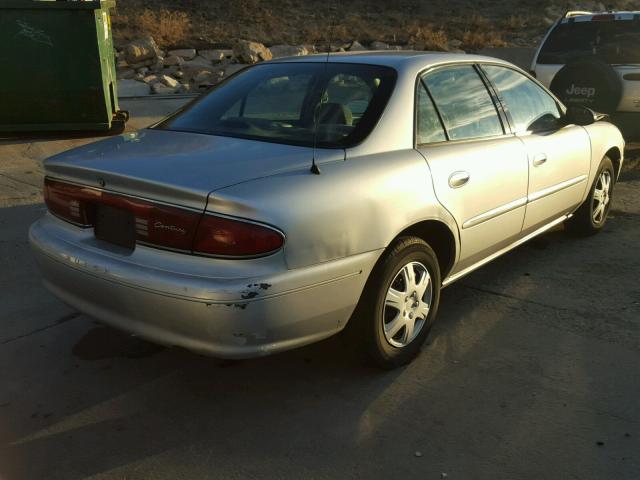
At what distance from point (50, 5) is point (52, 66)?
2.55ft

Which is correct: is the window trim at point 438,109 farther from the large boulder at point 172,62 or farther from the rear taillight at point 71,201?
the large boulder at point 172,62

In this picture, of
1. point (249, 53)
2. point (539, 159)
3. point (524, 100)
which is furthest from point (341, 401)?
point (249, 53)

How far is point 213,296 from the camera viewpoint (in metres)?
2.61

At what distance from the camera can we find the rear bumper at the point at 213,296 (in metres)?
2.63

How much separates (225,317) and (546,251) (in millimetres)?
3477

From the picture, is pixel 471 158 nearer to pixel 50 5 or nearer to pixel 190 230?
pixel 190 230

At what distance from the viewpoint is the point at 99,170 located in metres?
3.01

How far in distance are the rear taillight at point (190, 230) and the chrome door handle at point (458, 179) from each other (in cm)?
126

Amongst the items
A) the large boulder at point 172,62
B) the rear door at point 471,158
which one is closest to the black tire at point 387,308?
the rear door at point 471,158

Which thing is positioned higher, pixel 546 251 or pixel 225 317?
pixel 225 317

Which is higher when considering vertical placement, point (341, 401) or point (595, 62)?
point (595, 62)

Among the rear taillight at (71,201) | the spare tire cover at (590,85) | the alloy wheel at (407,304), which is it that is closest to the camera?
the rear taillight at (71,201)

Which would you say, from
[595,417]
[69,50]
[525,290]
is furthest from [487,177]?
[69,50]

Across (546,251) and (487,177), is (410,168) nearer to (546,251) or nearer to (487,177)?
(487,177)
